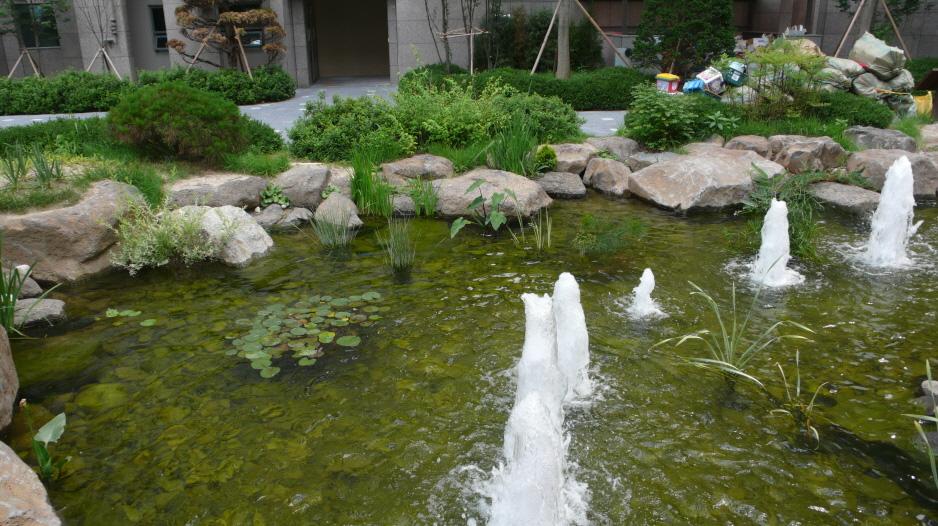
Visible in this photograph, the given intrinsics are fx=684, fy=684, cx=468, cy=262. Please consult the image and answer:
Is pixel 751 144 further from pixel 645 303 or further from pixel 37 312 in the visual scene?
pixel 37 312

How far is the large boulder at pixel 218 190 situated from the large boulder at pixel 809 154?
7.37 metres

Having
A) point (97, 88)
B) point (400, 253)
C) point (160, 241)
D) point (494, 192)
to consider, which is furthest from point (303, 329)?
point (97, 88)

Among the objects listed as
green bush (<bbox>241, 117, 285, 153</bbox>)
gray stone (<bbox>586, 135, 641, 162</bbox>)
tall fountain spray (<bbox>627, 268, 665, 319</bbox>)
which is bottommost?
tall fountain spray (<bbox>627, 268, 665, 319</bbox>)

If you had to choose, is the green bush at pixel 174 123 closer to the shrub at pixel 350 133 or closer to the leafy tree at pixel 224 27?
the shrub at pixel 350 133

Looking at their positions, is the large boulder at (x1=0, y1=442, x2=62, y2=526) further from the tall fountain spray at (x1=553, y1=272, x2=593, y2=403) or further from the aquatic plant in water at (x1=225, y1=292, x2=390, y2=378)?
the tall fountain spray at (x1=553, y1=272, x2=593, y2=403)

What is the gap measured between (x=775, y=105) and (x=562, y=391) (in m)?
9.55

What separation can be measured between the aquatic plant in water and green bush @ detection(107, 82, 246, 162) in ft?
12.3

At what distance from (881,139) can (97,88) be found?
51.2ft

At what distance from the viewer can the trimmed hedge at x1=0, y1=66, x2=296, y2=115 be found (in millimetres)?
15086

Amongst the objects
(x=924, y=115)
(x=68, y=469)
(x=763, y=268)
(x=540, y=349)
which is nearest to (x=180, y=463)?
(x=68, y=469)

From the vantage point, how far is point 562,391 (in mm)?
4246

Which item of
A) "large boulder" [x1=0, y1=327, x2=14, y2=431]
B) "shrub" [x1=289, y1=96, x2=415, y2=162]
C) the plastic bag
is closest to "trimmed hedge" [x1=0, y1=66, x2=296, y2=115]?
"shrub" [x1=289, y1=96, x2=415, y2=162]

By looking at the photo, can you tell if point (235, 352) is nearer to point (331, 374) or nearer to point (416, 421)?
point (331, 374)

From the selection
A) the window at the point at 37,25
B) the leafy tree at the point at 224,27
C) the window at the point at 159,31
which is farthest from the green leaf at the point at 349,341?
the window at the point at 37,25
